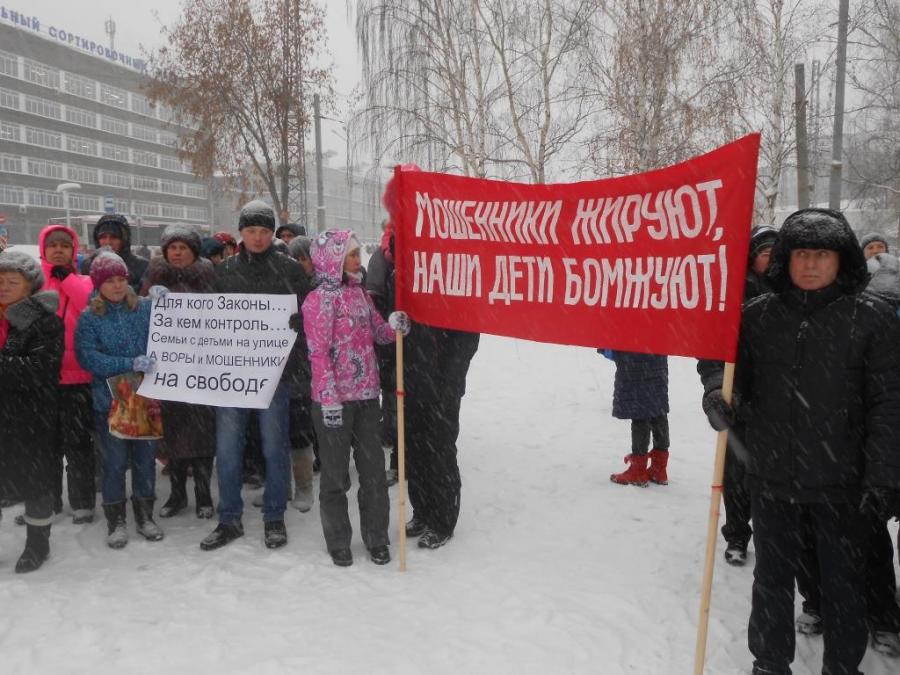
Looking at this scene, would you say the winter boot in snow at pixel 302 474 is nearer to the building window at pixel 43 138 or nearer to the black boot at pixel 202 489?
the black boot at pixel 202 489

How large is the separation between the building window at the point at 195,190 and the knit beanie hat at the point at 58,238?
259ft

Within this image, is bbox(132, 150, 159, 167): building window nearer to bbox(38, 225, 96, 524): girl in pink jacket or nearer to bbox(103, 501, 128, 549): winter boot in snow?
bbox(38, 225, 96, 524): girl in pink jacket

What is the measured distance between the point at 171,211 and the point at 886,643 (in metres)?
81.7

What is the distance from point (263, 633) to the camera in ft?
11.3

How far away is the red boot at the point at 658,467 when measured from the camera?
560 centimetres

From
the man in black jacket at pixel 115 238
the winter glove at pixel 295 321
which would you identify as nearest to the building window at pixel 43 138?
the man in black jacket at pixel 115 238

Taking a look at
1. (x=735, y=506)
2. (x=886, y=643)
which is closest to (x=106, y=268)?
(x=735, y=506)

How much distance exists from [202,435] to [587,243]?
3.03 m

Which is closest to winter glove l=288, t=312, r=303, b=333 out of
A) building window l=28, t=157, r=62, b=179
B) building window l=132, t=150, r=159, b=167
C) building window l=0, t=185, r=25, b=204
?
building window l=0, t=185, r=25, b=204

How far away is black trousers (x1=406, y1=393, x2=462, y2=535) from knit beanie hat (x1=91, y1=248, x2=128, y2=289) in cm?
209

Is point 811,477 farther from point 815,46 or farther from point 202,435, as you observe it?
point 815,46

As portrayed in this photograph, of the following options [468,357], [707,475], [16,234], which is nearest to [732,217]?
[468,357]

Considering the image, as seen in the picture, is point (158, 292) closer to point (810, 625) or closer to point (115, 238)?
point (115, 238)

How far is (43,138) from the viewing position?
2404 inches
